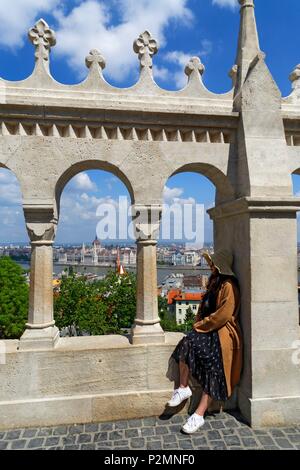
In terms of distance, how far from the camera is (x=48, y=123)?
3.76m

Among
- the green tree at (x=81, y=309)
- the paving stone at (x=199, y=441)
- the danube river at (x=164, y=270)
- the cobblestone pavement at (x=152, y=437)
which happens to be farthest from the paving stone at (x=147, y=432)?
the danube river at (x=164, y=270)

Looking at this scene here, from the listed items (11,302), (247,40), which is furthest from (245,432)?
(11,302)

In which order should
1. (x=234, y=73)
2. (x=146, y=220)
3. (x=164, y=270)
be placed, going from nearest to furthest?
1. (x=146, y=220)
2. (x=234, y=73)
3. (x=164, y=270)

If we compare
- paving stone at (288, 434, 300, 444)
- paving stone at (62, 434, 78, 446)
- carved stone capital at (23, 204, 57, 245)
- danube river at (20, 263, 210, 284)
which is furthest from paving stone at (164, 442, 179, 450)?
danube river at (20, 263, 210, 284)

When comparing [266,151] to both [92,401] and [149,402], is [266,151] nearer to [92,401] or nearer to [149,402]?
[149,402]

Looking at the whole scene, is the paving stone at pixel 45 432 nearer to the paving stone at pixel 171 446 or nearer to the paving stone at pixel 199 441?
the paving stone at pixel 171 446

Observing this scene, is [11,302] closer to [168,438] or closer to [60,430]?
[60,430]

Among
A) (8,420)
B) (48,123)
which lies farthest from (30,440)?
(48,123)

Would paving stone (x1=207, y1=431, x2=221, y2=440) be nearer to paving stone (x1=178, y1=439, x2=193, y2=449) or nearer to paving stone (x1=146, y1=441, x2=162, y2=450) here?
paving stone (x1=178, y1=439, x2=193, y2=449)

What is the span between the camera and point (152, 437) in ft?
11.1

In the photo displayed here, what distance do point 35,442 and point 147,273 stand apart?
6.97 feet

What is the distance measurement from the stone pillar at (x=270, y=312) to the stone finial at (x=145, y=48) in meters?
2.05

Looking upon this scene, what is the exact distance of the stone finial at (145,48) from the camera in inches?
153

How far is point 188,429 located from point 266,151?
129 inches
